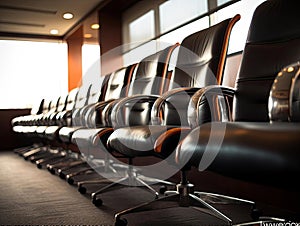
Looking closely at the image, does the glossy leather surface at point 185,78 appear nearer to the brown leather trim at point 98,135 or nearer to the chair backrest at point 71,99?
the brown leather trim at point 98,135

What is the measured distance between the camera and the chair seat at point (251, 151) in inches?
32.6

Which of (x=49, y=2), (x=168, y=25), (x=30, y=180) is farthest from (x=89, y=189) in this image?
(x=49, y=2)

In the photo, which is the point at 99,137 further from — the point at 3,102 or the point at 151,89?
the point at 3,102

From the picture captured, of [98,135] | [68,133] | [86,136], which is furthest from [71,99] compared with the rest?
[98,135]

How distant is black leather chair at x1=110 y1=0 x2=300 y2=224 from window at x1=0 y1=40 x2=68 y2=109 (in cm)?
650

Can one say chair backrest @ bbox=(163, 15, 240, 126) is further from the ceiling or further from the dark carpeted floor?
the ceiling

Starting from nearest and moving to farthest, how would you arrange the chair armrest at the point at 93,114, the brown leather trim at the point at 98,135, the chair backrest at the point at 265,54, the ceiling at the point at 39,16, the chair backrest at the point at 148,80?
the chair backrest at the point at 265,54, the brown leather trim at the point at 98,135, the chair backrest at the point at 148,80, the chair armrest at the point at 93,114, the ceiling at the point at 39,16

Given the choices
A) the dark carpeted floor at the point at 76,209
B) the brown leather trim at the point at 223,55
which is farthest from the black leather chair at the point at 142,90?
the brown leather trim at the point at 223,55

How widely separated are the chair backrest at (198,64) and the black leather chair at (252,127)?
156 mm

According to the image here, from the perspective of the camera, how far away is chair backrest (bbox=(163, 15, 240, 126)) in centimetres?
185

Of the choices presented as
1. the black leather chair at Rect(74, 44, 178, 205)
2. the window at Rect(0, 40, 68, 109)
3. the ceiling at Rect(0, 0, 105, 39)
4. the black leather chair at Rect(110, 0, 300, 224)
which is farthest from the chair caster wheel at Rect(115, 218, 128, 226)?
the window at Rect(0, 40, 68, 109)

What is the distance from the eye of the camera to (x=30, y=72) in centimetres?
791

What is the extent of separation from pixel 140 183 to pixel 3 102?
588 cm

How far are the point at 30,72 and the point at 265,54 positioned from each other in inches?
278
